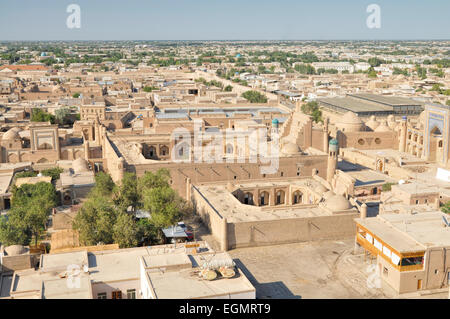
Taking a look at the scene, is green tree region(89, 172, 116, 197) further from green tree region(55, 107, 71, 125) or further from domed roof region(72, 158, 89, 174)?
green tree region(55, 107, 71, 125)

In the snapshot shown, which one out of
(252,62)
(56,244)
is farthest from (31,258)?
(252,62)

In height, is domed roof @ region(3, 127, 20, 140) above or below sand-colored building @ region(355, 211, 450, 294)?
above

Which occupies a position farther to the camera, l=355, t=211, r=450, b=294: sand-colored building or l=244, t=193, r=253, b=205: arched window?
l=244, t=193, r=253, b=205: arched window

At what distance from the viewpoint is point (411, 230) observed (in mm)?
22047

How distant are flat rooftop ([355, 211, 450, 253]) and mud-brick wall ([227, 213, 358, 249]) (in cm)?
335

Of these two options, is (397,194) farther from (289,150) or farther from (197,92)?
(197,92)

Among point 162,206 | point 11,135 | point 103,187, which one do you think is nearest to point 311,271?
point 162,206

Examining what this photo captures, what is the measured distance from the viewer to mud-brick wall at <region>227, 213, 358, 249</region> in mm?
25453

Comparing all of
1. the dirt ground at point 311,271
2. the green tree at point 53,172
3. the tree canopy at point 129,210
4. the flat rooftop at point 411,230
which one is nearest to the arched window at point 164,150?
the green tree at point 53,172

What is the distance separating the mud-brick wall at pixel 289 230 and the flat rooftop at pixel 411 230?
3.35 meters

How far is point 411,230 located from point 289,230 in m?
6.34

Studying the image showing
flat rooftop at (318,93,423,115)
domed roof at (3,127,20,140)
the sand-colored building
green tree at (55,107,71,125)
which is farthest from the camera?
flat rooftop at (318,93,423,115)

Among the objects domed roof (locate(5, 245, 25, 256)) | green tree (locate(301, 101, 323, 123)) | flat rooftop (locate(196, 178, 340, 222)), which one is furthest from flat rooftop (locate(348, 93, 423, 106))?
domed roof (locate(5, 245, 25, 256))
